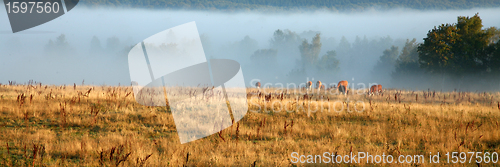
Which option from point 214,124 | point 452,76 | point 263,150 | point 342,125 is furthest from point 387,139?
point 452,76

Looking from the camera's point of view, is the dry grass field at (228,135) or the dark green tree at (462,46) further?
the dark green tree at (462,46)

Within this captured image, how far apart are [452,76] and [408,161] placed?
34775 millimetres

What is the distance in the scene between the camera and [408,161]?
592cm

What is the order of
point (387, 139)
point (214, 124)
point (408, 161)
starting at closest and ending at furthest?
point (408, 161) → point (387, 139) → point (214, 124)

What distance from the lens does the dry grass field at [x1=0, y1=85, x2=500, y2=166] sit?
569cm

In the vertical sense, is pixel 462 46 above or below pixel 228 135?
above

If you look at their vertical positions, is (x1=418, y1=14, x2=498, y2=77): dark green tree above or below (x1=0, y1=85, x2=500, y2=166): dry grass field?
above

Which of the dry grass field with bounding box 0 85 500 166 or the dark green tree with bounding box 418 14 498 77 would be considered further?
the dark green tree with bounding box 418 14 498 77

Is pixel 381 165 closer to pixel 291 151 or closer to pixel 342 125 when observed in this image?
pixel 291 151

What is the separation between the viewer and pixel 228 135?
8008 mm

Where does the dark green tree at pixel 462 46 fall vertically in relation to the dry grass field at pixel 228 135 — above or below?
above

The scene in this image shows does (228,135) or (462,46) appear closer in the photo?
(228,135)

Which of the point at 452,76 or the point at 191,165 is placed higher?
the point at 452,76

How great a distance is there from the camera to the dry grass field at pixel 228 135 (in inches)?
224
